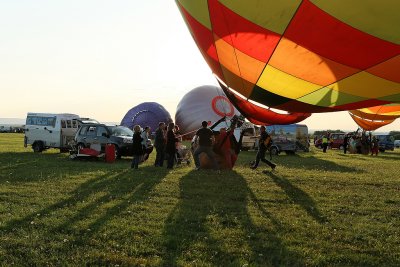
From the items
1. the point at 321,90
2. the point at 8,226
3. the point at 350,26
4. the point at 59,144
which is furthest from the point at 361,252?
the point at 59,144

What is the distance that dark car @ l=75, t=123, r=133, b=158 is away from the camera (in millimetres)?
20678

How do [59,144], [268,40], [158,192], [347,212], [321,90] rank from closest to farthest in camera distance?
[268,40], [321,90], [347,212], [158,192], [59,144]

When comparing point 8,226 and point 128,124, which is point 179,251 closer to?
point 8,226

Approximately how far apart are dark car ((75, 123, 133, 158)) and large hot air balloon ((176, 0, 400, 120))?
44.3 ft

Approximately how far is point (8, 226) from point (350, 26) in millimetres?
5438

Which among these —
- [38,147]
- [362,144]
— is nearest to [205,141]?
[38,147]

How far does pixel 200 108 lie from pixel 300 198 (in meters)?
28.5

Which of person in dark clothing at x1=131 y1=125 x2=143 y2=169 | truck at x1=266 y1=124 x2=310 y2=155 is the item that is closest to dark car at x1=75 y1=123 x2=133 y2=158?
person in dark clothing at x1=131 y1=125 x2=143 y2=169

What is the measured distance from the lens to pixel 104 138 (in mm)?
21000

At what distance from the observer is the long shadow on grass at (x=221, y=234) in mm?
5565

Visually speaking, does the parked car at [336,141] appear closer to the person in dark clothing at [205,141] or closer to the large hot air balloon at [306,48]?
the person in dark clothing at [205,141]

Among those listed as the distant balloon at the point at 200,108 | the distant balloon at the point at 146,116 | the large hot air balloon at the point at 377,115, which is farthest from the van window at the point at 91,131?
the distant balloon at the point at 146,116

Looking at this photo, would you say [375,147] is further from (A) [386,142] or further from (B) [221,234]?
(B) [221,234]

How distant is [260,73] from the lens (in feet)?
23.1
